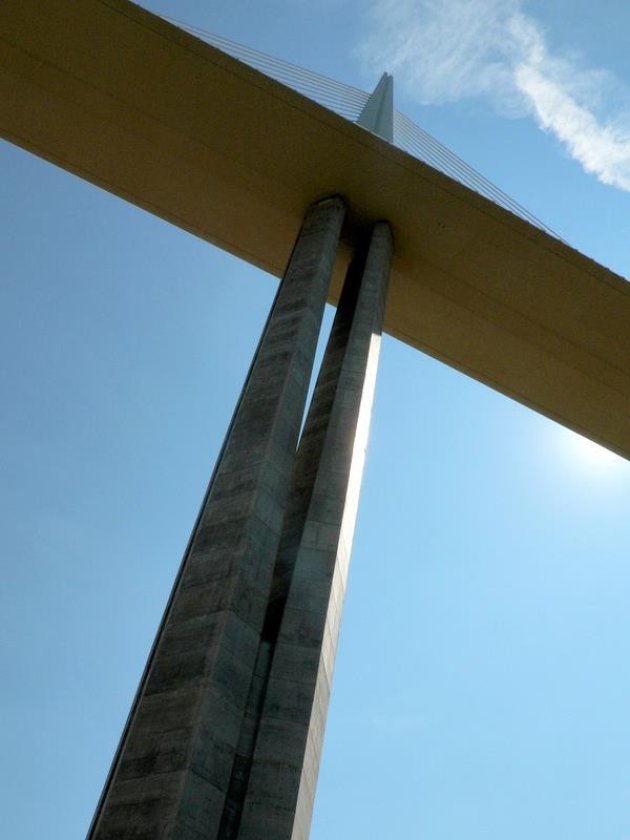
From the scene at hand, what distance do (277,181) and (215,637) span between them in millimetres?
7719

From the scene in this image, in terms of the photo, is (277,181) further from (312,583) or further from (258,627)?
(258,627)

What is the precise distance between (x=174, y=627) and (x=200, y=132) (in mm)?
7704

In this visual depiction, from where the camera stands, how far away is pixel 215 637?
6.42 metres

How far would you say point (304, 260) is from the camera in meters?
11.1

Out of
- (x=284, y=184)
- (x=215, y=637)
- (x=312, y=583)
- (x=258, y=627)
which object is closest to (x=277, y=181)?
(x=284, y=184)

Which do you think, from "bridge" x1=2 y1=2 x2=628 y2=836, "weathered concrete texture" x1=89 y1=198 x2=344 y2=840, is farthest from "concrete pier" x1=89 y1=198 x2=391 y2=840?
"bridge" x1=2 y1=2 x2=628 y2=836

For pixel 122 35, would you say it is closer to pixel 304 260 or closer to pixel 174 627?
pixel 304 260

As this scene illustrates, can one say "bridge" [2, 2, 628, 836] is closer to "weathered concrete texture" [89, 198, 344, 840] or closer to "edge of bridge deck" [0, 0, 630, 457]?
"edge of bridge deck" [0, 0, 630, 457]

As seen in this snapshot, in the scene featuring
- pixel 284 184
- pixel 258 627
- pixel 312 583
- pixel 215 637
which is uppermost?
pixel 284 184

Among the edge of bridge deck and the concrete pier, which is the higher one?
the edge of bridge deck

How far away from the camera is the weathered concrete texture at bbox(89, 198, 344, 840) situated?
561 cm

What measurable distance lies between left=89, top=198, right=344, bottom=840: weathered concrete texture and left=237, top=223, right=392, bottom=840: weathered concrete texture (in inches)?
10.7

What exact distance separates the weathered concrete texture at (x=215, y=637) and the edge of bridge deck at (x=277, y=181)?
3.58 metres

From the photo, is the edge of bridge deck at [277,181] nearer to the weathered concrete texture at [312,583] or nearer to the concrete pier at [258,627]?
the weathered concrete texture at [312,583]
